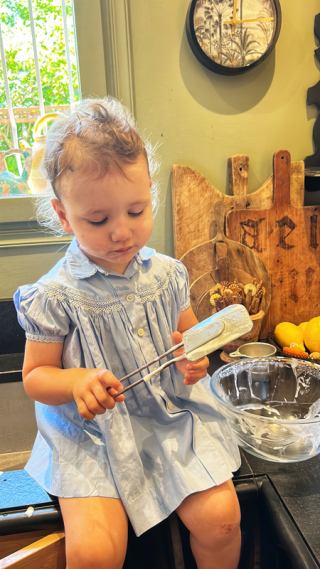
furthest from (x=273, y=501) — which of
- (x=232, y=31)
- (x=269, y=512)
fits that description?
(x=232, y=31)

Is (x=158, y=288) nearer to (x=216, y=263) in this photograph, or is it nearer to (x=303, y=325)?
(x=216, y=263)

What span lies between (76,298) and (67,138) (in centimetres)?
28

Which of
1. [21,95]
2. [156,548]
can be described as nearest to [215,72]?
[21,95]

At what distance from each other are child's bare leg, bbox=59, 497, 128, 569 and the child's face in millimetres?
418

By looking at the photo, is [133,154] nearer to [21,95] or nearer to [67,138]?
[67,138]

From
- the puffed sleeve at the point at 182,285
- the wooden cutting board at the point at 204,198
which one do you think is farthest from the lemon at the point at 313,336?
the puffed sleeve at the point at 182,285

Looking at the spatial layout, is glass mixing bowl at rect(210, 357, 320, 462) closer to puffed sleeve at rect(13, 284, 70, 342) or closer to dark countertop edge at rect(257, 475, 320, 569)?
dark countertop edge at rect(257, 475, 320, 569)

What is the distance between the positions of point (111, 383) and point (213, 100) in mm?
933

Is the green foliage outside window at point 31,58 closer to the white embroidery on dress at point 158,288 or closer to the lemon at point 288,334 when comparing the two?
the white embroidery on dress at point 158,288

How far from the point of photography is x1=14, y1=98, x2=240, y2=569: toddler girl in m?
0.68

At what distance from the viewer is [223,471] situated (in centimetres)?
73

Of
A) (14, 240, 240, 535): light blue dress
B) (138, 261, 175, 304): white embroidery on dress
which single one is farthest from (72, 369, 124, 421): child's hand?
(138, 261, 175, 304): white embroidery on dress

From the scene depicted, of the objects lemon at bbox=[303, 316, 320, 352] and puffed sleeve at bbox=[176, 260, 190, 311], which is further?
lemon at bbox=[303, 316, 320, 352]

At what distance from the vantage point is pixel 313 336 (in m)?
1.18
